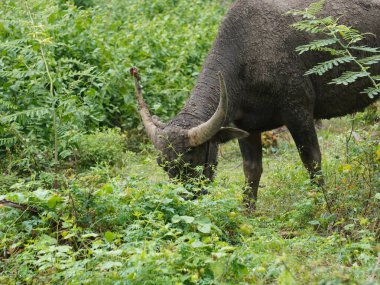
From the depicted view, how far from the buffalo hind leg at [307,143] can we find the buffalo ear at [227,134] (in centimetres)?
84

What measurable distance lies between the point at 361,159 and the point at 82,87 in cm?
499

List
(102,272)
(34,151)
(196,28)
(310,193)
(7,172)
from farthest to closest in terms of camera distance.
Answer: (196,28)
(7,172)
(34,151)
(310,193)
(102,272)

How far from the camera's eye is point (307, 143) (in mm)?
7828

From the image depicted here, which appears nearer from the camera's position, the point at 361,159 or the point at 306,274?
the point at 306,274

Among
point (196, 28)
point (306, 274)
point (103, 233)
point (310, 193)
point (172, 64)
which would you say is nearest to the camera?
point (306, 274)

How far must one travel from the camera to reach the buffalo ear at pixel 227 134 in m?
7.07

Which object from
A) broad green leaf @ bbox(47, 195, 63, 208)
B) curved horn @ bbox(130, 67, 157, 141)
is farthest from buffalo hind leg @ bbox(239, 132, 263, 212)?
broad green leaf @ bbox(47, 195, 63, 208)

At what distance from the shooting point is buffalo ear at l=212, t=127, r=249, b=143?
7.07 metres

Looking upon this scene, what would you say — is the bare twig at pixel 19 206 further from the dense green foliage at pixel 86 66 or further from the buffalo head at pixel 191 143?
the dense green foliage at pixel 86 66

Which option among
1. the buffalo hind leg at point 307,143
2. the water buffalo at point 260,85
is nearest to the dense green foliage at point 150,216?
the buffalo hind leg at point 307,143

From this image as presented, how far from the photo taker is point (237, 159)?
35.2 ft

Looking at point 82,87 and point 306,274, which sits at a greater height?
point 306,274

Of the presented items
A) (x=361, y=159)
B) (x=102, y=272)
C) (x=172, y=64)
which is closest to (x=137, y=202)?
(x=102, y=272)

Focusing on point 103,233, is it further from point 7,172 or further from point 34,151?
point 7,172
